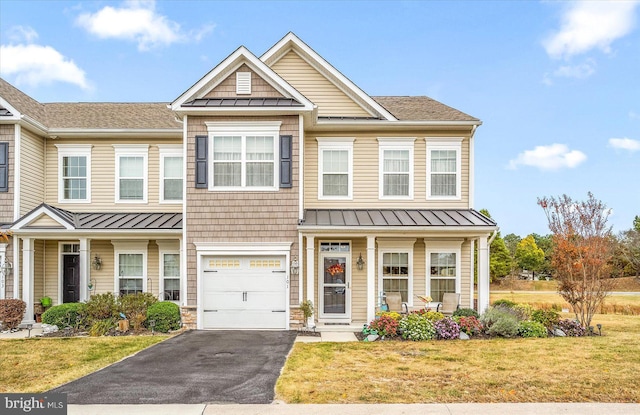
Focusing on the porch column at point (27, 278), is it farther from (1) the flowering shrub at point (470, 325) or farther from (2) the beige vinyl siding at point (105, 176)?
(1) the flowering shrub at point (470, 325)

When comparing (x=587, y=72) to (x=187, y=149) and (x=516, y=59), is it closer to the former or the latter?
(x=516, y=59)

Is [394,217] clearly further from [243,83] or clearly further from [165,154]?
[165,154]

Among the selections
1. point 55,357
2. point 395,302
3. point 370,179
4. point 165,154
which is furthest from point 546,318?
point 165,154

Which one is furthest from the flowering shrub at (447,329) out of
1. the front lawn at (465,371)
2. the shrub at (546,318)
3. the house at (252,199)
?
the shrub at (546,318)

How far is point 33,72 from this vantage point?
71.5 ft

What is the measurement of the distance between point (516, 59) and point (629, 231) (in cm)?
3280

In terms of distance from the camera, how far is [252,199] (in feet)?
46.2

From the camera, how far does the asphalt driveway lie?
7348 millimetres

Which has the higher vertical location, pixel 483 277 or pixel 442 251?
pixel 442 251

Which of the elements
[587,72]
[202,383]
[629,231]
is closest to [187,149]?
[202,383]

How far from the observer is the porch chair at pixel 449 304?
15.4 meters

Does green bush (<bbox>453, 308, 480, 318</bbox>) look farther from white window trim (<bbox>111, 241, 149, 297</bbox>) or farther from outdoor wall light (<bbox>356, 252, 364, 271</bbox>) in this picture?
white window trim (<bbox>111, 241, 149, 297</bbox>)

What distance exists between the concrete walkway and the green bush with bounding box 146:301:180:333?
6.81m

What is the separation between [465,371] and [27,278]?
12.9m
